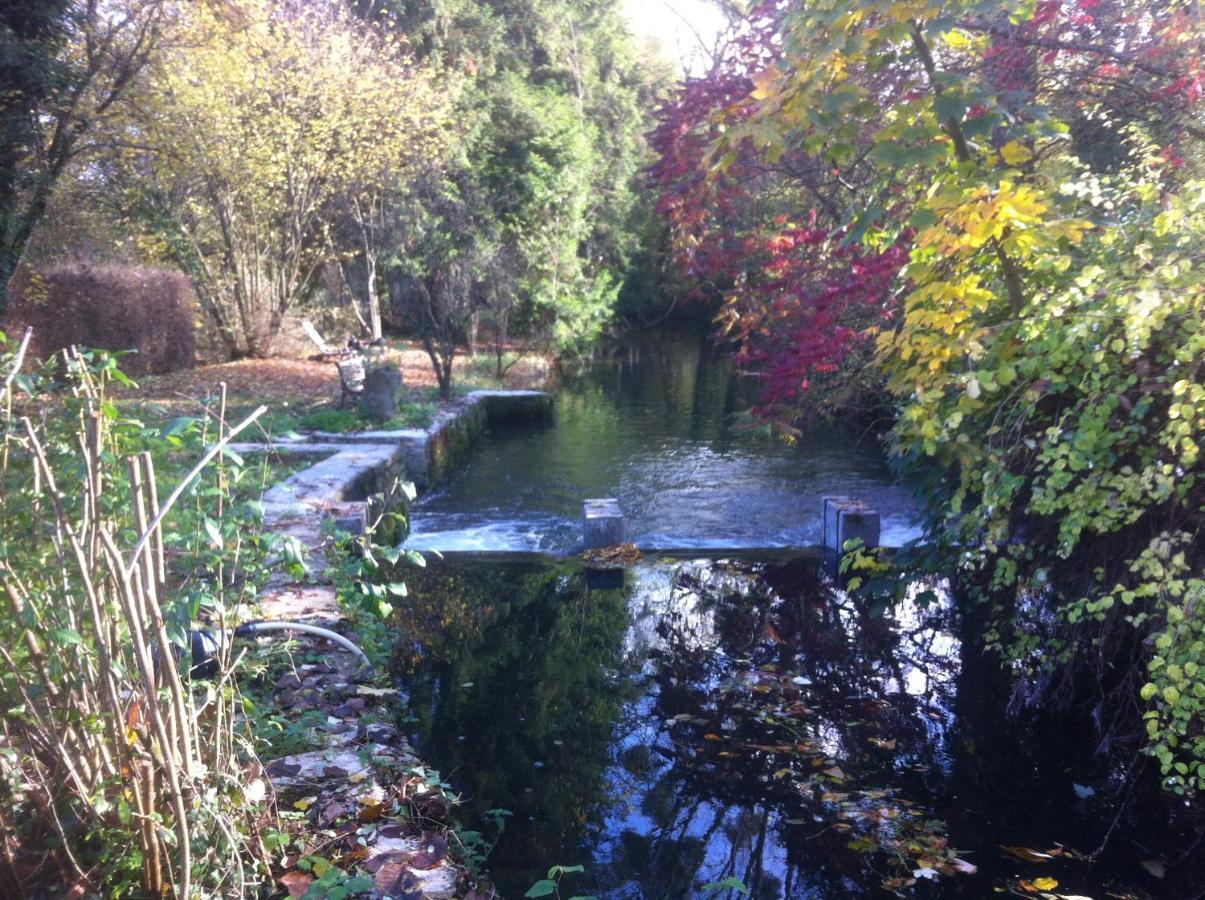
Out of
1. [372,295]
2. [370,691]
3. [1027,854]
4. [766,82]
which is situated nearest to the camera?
[1027,854]

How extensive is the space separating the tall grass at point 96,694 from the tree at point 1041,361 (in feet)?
8.71

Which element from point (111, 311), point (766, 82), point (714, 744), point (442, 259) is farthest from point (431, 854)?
point (111, 311)

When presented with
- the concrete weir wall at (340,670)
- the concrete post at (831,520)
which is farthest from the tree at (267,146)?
the concrete post at (831,520)

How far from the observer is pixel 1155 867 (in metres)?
3.85

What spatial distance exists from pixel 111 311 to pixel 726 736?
14.5m

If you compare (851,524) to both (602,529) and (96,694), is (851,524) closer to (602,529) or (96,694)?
(602,529)

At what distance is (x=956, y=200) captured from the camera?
3920 millimetres

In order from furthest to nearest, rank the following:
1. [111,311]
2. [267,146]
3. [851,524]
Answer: [267,146] → [111,311] → [851,524]

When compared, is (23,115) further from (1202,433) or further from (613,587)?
(1202,433)

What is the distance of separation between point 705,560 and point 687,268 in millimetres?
2540

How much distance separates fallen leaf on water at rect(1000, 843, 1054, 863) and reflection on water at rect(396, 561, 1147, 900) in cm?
5

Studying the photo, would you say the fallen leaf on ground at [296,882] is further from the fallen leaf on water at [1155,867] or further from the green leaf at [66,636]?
the fallen leaf on water at [1155,867]

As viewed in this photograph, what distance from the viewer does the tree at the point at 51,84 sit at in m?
9.38

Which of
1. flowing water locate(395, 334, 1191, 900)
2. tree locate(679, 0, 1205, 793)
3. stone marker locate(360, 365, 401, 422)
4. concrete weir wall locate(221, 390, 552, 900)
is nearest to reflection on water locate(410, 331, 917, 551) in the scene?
flowing water locate(395, 334, 1191, 900)
